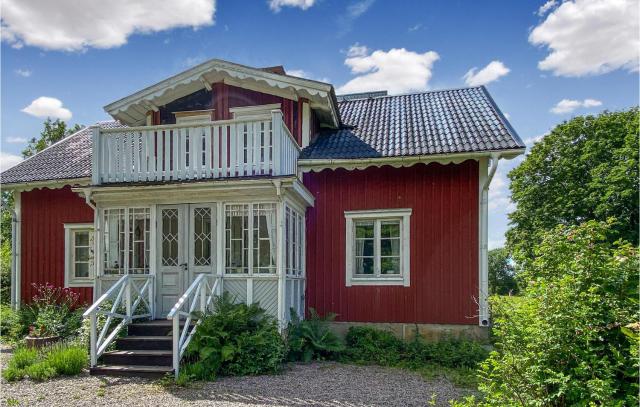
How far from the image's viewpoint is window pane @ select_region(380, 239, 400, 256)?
9.45 meters

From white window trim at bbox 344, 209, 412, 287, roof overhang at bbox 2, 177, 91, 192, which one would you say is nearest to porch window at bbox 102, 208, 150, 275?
roof overhang at bbox 2, 177, 91, 192

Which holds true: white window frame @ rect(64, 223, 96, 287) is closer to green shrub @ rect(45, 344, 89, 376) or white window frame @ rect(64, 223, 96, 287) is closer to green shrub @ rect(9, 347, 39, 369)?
green shrub @ rect(9, 347, 39, 369)

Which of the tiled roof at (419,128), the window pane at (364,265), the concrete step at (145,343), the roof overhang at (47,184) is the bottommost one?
the concrete step at (145,343)

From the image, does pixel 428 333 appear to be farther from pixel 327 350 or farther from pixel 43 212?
pixel 43 212

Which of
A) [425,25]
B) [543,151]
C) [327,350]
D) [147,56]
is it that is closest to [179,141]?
[147,56]

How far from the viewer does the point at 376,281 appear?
934 cm

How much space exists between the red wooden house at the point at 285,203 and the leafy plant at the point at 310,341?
1.31 feet

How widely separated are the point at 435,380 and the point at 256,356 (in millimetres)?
2878

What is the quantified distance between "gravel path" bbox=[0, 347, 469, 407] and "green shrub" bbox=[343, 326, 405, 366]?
93 centimetres

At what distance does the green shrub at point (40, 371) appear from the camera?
6.89m

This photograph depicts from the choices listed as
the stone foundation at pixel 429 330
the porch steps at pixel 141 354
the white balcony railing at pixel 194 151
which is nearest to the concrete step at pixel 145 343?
the porch steps at pixel 141 354

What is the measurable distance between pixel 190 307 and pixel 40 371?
95.6 inches

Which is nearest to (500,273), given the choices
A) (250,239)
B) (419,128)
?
(419,128)

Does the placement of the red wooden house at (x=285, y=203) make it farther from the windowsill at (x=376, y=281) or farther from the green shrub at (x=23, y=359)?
the green shrub at (x=23, y=359)
